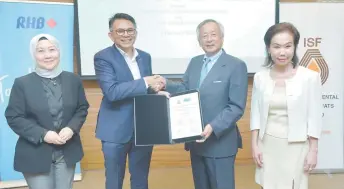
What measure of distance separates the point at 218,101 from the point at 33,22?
2071 mm

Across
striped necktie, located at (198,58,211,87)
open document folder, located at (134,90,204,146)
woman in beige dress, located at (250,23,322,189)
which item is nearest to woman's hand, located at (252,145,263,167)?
woman in beige dress, located at (250,23,322,189)

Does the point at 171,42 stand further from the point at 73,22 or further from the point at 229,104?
the point at 229,104

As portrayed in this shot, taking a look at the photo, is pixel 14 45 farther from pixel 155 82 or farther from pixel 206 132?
pixel 206 132

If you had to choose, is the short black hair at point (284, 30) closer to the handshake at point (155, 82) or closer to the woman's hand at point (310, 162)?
the woman's hand at point (310, 162)

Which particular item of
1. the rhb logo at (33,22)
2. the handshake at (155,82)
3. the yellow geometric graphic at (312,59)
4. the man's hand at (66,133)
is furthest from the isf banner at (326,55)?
the man's hand at (66,133)

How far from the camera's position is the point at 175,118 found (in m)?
2.00

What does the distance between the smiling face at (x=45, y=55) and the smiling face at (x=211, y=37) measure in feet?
2.70

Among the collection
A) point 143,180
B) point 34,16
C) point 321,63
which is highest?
point 34,16

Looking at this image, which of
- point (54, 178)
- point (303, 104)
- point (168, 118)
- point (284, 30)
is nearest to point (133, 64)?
point (168, 118)

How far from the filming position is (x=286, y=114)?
187 cm

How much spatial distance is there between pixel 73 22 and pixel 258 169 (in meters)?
2.27

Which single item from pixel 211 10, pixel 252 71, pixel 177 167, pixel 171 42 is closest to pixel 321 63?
pixel 252 71

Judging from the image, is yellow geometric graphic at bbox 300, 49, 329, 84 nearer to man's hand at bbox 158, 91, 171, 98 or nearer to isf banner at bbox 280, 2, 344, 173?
isf banner at bbox 280, 2, 344, 173

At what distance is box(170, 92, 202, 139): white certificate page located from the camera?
195 cm
